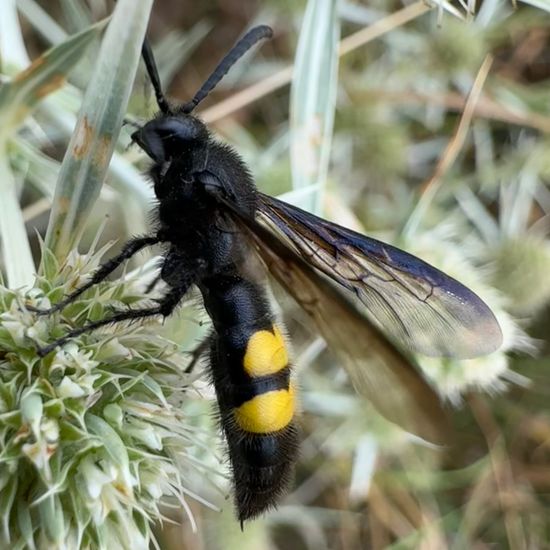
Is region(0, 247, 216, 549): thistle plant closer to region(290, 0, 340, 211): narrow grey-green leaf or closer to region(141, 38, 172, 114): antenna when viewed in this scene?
region(141, 38, 172, 114): antenna

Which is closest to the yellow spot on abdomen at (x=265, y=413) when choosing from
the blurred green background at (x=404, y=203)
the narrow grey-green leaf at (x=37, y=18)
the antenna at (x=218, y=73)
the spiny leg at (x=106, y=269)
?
the spiny leg at (x=106, y=269)

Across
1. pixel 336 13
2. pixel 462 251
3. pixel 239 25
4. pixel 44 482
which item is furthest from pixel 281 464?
pixel 239 25

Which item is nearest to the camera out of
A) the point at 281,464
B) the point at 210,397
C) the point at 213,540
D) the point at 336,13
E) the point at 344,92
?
the point at 281,464

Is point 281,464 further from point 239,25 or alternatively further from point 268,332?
point 239,25

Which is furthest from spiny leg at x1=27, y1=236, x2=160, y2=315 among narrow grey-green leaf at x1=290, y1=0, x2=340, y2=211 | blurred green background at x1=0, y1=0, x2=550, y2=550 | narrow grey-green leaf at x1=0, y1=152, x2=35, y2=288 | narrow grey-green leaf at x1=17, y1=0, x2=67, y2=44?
narrow grey-green leaf at x1=17, y1=0, x2=67, y2=44

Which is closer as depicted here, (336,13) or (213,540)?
(336,13)

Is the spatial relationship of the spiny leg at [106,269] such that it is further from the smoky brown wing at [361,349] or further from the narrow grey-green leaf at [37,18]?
the narrow grey-green leaf at [37,18]

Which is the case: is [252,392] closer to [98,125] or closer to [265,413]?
[265,413]
